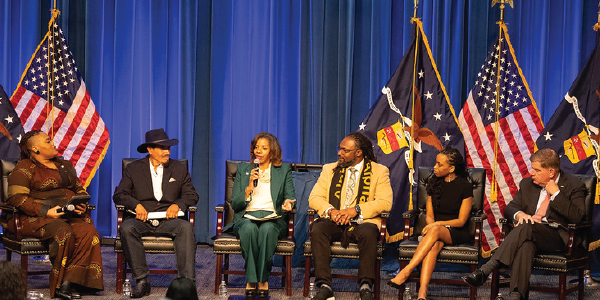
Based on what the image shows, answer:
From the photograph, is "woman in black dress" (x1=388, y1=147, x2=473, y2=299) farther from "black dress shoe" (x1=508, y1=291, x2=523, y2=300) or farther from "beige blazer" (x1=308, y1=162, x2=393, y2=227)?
"black dress shoe" (x1=508, y1=291, x2=523, y2=300)

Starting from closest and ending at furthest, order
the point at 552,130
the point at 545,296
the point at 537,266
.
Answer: the point at 537,266 → the point at 545,296 → the point at 552,130

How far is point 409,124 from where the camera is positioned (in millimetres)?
6594

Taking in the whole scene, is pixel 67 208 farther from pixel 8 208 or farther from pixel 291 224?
pixel 291 224

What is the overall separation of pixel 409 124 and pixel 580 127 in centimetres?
145

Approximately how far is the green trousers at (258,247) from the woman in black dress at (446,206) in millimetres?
1017

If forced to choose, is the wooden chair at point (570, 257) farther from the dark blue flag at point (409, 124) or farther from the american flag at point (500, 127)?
the dark blue flag at point (409, 124)

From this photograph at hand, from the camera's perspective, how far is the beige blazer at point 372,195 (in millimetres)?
5766

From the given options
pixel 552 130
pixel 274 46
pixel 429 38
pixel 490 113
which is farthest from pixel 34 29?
pixel 552 130

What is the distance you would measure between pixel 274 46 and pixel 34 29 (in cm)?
257

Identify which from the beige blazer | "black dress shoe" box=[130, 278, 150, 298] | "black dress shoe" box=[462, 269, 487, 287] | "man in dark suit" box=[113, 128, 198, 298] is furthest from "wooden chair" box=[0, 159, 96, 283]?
"black dress shoe" box=[462, 269, 487, 287]

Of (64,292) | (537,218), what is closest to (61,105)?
(64,292)

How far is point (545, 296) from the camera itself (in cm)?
592

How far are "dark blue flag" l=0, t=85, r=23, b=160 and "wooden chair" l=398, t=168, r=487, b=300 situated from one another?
3706 mm

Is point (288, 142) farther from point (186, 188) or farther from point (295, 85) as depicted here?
point (186, 188)
